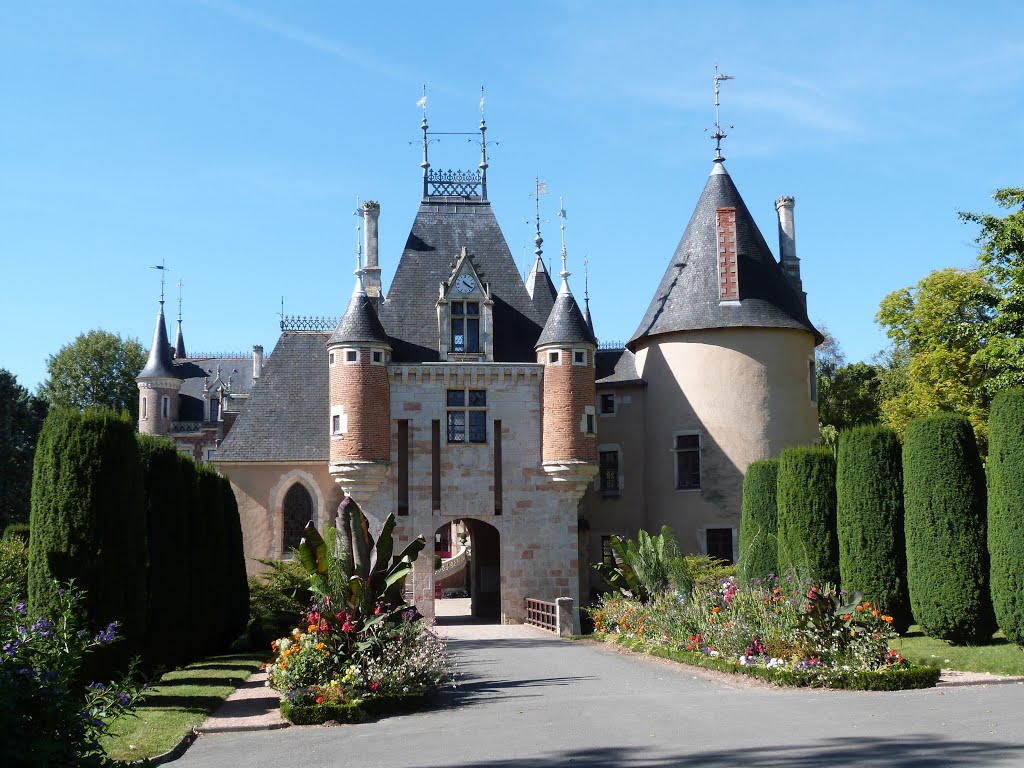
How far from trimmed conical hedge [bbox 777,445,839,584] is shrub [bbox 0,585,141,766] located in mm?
16250

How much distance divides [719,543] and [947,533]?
473 inches

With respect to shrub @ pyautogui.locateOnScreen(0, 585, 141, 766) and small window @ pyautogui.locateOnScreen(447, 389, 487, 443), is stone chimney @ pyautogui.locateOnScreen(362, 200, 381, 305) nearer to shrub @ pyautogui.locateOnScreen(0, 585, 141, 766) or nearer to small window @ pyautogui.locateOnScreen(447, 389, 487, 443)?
small window @ pyautogui.locateOnScreen(447, 389, 487, 443)

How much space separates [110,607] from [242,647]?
36.7ft

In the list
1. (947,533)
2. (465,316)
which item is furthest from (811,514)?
(465,316)

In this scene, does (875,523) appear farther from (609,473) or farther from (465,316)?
(465,316)

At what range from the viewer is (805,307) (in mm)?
34438

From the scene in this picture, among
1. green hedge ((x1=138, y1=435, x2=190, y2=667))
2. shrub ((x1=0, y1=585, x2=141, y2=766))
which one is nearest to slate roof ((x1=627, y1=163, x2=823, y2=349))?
green hedge ((x1=138, y1=435, x2=190, y2=667))

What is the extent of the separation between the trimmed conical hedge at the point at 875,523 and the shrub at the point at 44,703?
15.5 metres

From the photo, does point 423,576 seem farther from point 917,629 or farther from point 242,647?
point 917,629

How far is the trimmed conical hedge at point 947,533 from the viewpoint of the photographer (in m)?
18.7

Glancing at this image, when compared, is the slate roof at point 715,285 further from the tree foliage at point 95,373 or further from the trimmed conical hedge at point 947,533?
the tree foliage at point 95,373

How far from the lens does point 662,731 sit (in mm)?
Answer: 11445

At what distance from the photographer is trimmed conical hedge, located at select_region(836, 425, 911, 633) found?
20.8 meters

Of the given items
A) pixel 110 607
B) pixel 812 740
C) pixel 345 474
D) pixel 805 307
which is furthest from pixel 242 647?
pixel 805 307
